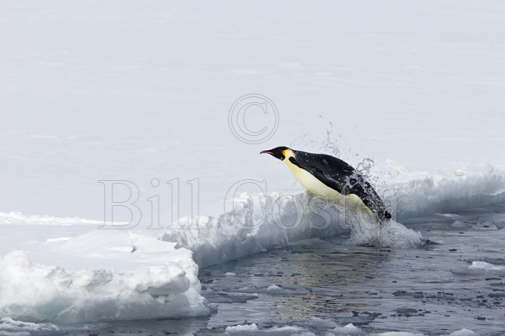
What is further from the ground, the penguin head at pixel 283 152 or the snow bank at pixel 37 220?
the penguin head at pixel 283 152

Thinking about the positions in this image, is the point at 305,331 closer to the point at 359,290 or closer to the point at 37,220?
the point at 359,290

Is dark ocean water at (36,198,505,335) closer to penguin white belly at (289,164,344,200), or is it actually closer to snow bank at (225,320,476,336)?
snow bank at (225,320,476,336)

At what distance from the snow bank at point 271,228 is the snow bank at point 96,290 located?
123 centimetres

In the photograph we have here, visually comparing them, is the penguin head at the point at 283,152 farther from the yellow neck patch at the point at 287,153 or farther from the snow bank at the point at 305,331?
the snow bank at the point at 305,331

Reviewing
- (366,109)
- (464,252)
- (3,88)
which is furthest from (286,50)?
(464,252)

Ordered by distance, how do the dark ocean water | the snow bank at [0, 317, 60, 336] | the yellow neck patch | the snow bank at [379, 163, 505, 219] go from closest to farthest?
the snow bank at [0, 317, 60, 336] → the dark ocean water → the yellow neck patch → the snow bank at [379, 163, 505, 219]

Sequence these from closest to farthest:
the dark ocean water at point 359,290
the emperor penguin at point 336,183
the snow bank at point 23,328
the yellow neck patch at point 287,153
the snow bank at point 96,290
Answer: the snow bank at point 23,328
the snow bank at point 96,290
the dark ocean water at point 359,290
the emperor penguin at point 336,183
the yellow neck patch at point 287,153

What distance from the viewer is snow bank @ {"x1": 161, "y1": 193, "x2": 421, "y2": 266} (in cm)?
981

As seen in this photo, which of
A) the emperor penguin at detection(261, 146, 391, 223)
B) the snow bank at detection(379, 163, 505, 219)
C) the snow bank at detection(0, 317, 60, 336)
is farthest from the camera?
the snow bank at detection(379, 163, 505, 219)

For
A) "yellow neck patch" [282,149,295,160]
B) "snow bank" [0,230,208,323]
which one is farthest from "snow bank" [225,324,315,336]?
"yellow neck patch" [282,149,295,160]

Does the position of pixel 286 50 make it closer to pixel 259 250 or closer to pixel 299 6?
pixel 299 6

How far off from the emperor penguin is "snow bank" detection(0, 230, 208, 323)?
3.19 m

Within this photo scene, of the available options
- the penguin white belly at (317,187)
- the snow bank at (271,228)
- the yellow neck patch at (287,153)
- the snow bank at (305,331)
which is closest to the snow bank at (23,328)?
the snow bank at (305,331)

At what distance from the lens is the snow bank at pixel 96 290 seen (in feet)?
25.6
